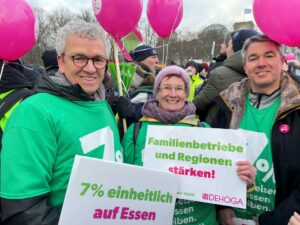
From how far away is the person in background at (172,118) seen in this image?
240 centimetres

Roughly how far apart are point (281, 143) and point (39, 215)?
156 centimetres

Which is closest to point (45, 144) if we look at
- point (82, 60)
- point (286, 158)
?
point (82, 60)

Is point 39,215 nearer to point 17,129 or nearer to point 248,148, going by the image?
point 17,129

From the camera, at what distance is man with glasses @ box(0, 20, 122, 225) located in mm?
1612

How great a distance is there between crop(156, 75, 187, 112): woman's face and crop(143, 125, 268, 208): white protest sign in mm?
322

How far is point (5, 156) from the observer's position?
1.66m

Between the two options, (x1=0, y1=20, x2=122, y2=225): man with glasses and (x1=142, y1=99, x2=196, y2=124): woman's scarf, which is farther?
(x1=142, y1=99, x2=196, y2=124): woman's scarf

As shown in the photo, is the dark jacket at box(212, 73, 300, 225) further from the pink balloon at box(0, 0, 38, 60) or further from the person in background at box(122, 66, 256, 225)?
the pink balloon at box(0, 0, 38, 60)

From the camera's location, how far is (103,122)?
2.10 meters

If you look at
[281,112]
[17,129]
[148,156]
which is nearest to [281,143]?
[281,112]

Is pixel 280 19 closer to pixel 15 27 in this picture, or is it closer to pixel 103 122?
pixel 103 122

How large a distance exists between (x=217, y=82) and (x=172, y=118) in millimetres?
1060

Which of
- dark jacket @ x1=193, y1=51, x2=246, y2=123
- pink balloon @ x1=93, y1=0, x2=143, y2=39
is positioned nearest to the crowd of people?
pink balloon @ x1=93, y1=0, x2=143, y2=39

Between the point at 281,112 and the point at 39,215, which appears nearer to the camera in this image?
the point at 39,215
